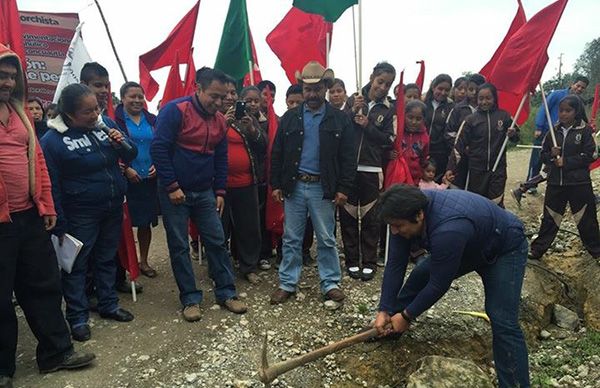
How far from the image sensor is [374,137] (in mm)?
5027

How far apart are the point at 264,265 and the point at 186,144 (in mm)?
2034

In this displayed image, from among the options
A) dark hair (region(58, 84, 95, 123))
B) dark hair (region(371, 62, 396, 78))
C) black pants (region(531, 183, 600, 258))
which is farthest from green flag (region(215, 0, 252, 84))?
black pants (region(531, 183, 600, 258))

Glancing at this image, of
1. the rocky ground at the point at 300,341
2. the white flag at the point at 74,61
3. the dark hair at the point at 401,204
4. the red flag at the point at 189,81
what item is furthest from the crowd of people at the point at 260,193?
the red flag at the point at 189,81

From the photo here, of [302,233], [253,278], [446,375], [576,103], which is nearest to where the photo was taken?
Result: [446,375]

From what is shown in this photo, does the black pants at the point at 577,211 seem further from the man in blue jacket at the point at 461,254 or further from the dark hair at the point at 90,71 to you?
the dark hair at the point at 90,71

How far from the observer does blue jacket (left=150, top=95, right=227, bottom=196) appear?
3.91 m

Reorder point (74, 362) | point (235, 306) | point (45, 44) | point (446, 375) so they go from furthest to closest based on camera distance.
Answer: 1. point (45, 44)
2. point (235, 306)
3. point (446, 375)
4. point (74, 362)

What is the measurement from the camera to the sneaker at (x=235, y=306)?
4.29 metres

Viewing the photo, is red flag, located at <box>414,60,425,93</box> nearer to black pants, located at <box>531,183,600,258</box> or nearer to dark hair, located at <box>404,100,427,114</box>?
dark hair, located at <box>404,100,427,114</box>

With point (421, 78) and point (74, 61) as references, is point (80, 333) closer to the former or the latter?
point (74, 61)

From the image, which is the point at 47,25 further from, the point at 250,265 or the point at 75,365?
the point at 75,365

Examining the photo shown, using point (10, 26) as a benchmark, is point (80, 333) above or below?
below

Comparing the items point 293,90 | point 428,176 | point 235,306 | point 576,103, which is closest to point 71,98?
point 235,306

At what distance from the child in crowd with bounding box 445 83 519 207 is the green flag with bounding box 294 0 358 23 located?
204cm
